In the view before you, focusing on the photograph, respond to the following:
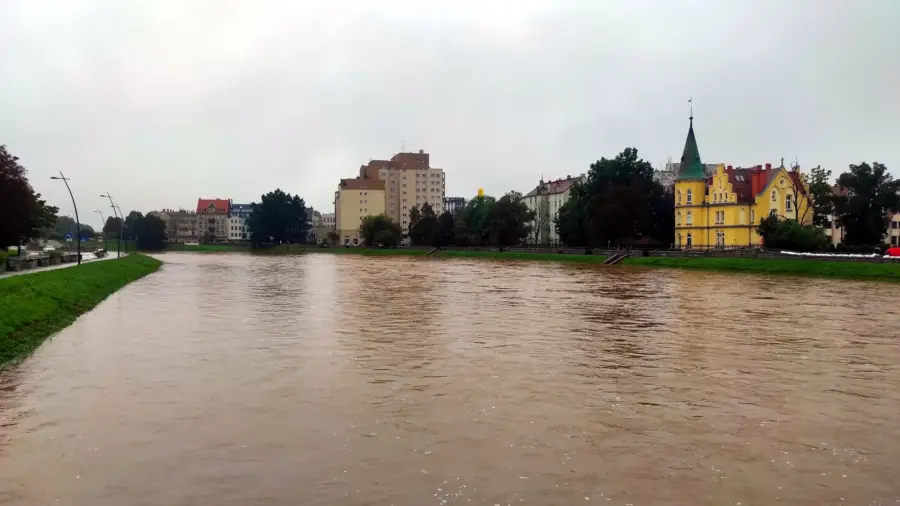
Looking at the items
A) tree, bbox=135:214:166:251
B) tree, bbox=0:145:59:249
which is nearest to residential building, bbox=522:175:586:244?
tree, bbox=135:214:166:251

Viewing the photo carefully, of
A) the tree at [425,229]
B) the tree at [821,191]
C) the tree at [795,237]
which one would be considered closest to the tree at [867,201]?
the tree at [821,191]

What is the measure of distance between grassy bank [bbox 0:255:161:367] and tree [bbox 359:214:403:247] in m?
101

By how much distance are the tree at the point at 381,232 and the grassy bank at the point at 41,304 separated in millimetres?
101384

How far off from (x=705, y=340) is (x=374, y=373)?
12.1m

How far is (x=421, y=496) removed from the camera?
941 cm

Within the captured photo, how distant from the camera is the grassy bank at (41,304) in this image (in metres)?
21.5

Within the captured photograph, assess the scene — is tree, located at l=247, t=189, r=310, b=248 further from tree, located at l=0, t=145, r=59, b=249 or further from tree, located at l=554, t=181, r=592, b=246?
tree, located at l=0, t=145, r=59, b=249

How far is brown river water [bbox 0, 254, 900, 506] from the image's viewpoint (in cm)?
981

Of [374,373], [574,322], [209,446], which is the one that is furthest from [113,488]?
[574,322]

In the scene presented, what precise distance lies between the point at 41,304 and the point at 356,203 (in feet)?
539

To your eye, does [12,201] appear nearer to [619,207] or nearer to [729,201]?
[619,207]

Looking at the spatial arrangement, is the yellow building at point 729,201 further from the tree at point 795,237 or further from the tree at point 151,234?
the tree at point 151,234

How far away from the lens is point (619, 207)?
93562 millimetres

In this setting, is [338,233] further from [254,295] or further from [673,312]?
[673,312]
